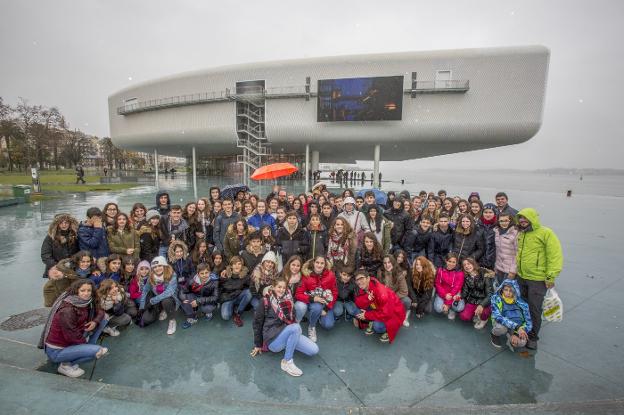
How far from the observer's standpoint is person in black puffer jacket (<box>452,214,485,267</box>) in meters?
5.01

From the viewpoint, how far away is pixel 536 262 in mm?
3885

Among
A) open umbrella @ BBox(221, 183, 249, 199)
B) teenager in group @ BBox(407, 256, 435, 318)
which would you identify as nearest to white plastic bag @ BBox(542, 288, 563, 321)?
teenager in group @ BBox(407, 256, 435, 318)

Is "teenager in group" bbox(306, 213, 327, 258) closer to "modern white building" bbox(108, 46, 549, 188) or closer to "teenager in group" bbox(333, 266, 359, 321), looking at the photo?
"teenager in group" bbox(333, 266, 359, 321)

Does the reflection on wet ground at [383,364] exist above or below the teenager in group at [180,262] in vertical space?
below

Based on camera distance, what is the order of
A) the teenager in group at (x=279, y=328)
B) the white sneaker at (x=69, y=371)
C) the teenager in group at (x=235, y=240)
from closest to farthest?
the white sneaker at (x=69, y=371)
the teenager in group at (x=279, y=328)
the teenager in group at (x=235, y=240)

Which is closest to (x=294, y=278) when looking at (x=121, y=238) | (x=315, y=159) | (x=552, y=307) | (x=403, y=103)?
(x=121, y=238)

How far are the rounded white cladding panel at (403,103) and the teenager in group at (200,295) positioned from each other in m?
19.8

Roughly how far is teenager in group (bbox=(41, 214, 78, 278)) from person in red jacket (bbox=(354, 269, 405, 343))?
4967 mm

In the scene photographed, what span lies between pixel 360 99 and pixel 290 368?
2077 cm

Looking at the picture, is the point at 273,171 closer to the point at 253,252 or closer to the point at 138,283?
the point at 253,252

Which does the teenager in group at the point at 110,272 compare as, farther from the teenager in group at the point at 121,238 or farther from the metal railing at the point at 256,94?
the metal railing at the point at 256,94

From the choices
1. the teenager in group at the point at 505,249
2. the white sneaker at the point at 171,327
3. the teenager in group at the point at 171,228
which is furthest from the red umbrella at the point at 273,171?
the teenager in group at the point at 505,249

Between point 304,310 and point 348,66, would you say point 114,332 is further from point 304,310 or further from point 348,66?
point 348,66

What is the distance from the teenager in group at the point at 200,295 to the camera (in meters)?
4.36
